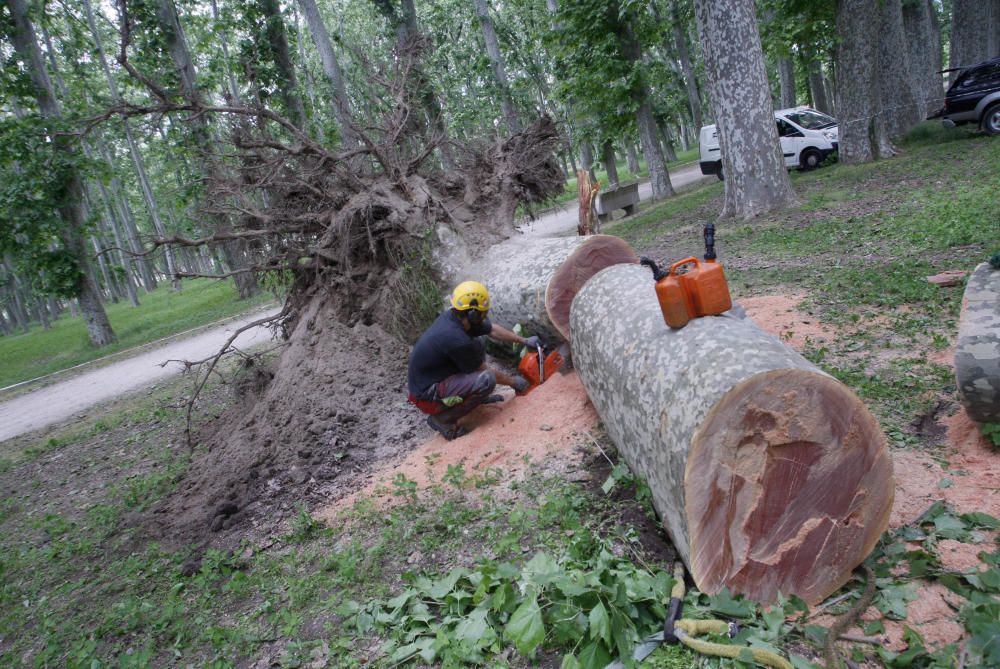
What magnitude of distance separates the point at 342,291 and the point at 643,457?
524 centimetres

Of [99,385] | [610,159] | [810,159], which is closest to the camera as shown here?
[99,385]

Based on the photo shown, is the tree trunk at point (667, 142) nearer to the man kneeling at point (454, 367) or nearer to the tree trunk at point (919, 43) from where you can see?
the tree trunk at point (919, 43)

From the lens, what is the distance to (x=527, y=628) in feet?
7.97

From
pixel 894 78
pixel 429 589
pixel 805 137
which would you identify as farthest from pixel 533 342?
pixel 894 78

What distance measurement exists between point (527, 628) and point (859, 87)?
43.9 ft

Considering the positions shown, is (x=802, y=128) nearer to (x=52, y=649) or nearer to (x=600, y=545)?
(x=600, y=545)

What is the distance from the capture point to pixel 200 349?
12336 millimetres

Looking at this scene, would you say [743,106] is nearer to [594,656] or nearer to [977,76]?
[977,76]

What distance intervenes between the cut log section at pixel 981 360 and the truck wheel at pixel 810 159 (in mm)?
13186

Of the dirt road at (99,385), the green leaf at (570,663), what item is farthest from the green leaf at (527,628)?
the dirt road at (99,385)

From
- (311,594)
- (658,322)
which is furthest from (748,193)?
(311,594)

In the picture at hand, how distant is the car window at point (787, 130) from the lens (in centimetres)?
1495

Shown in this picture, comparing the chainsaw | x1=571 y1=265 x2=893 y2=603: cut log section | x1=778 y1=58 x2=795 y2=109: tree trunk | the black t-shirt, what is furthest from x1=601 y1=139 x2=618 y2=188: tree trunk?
x1=571 y1=265 x2=893 y2=603: cut log section

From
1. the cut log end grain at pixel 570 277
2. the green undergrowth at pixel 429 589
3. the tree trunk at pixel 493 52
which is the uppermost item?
the tree trunk at pixel 493 52
